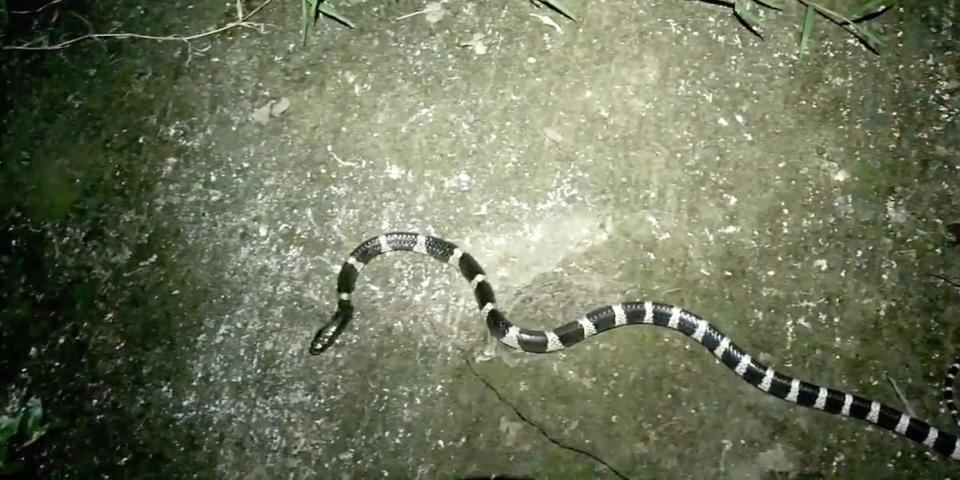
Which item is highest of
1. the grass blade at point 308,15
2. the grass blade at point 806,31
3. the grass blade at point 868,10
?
the grass blade at point 868,10

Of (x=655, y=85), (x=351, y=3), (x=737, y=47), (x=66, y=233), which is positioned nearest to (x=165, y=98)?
(x=66, y=233)

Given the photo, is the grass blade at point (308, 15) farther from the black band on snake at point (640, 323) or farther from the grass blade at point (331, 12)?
the black band on snake at point (640, 323)

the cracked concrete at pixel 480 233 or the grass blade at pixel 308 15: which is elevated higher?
the grass blade at pixel 308 15

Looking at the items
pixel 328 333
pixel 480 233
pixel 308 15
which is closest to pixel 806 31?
pixel 480 233

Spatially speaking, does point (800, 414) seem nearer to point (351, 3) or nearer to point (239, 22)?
point (351, 3)

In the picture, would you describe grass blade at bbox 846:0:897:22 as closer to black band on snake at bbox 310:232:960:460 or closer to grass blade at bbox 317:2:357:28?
black band on snake at bbox 310:232:960:460

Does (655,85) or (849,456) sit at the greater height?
(655,85)

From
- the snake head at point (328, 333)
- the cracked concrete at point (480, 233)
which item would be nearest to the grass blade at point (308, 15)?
the cracked concrete at point (480, 233)

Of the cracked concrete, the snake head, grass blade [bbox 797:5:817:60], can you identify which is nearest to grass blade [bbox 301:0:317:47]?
the cracked concrete
